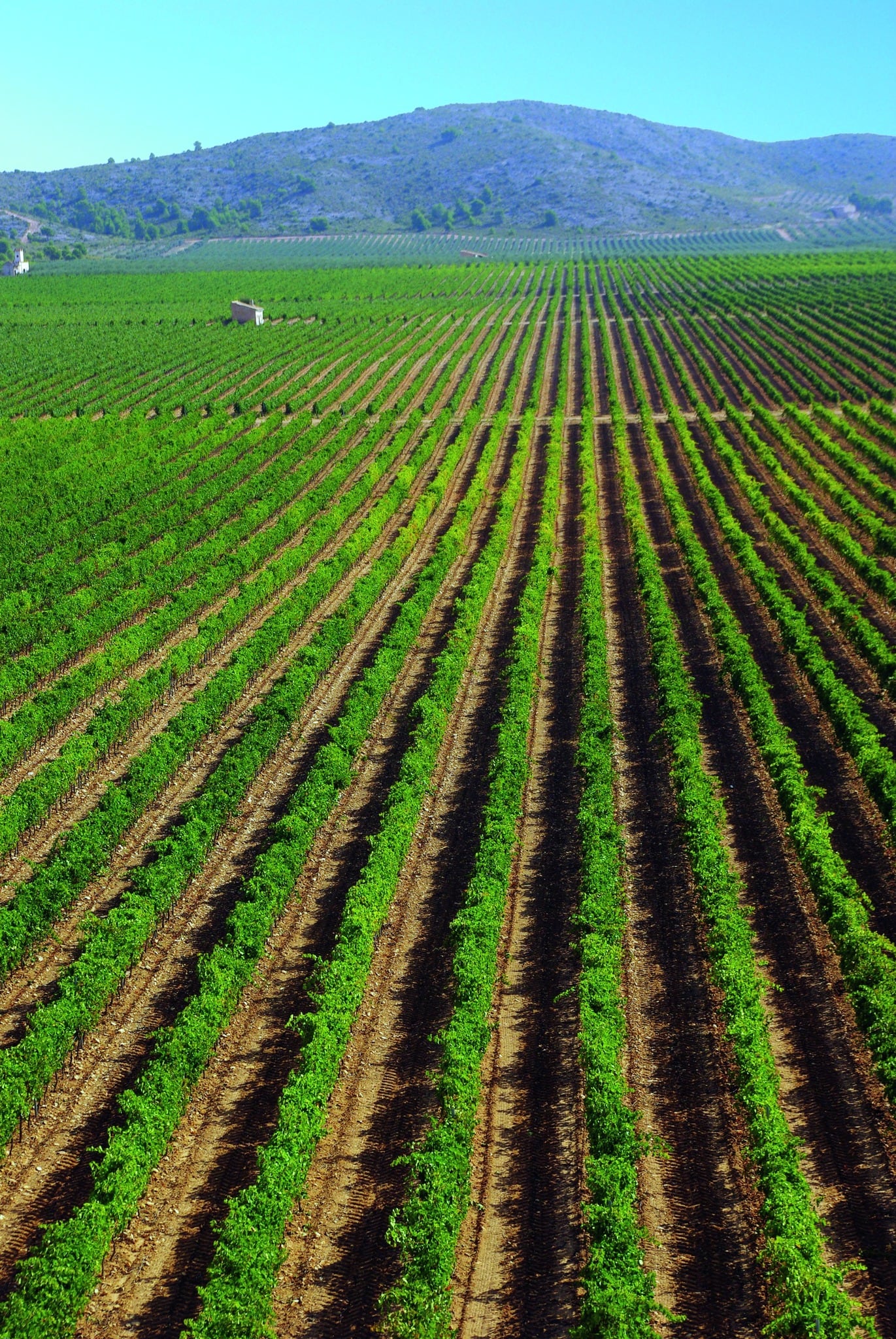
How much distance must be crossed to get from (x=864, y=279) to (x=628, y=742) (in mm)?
137273

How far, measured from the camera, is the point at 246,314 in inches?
4624

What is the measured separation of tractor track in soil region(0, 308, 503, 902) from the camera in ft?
80.0

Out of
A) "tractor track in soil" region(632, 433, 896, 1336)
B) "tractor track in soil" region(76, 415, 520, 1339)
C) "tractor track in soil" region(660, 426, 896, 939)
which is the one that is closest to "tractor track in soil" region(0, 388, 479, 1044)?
"tractor track in soil" region(76, 415, 520, 1339)

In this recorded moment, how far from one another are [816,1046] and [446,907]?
798 cm

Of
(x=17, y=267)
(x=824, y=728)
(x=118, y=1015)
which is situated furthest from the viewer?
(x=17, y=267)

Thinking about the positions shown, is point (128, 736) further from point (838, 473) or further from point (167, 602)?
point (838, 473)

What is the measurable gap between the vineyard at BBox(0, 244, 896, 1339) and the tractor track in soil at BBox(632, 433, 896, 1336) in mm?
76

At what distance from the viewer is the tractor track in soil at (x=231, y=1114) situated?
13.8 meters

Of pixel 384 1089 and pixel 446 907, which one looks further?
pixel 446 907

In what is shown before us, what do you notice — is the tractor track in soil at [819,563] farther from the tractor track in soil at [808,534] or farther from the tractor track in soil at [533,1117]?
the tractor track in soil at [533,1117]

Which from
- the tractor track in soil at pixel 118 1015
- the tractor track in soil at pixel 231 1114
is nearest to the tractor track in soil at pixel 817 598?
the tractor track in soil at pixel 231 1114

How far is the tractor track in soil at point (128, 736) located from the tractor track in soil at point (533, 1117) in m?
11.3

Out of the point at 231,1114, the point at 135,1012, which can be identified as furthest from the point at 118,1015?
the point at 231,1114

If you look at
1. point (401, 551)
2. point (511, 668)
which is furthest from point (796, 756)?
point (401, 551)
